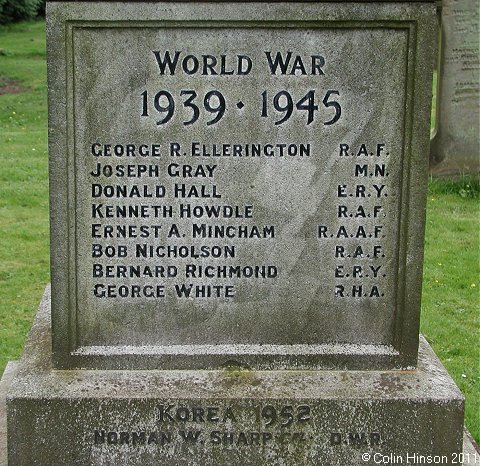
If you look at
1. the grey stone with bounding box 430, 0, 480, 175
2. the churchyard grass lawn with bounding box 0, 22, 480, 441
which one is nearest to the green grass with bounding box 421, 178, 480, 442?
the churchyard grass lawn with bounding box 0, 22, 480, 441

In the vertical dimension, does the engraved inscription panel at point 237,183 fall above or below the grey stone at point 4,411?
above

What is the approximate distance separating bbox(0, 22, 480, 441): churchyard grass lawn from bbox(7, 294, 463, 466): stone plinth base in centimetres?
122

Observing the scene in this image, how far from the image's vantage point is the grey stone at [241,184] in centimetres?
354

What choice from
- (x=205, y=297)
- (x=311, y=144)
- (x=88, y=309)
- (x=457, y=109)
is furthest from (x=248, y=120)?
(x=457, y=109)

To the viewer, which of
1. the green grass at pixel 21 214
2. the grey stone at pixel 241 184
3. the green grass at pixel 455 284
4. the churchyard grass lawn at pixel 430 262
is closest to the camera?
the grey stone at pixel 241 184

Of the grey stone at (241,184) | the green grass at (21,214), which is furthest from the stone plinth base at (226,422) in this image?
the green grass at (21,214)

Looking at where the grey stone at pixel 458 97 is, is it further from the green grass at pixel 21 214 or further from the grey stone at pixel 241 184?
the grey stone at pixel 241 184

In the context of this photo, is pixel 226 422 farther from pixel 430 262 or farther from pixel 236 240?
pixel 430 262

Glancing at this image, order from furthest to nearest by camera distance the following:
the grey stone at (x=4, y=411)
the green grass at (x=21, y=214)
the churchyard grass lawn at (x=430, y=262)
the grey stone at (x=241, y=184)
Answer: the green grass at (x=21, y=214) < the churchyard grass lawn at (x=430, y=262) < the grey stone at (x=4, y=411) < the grey stone at (x=241, y=184)

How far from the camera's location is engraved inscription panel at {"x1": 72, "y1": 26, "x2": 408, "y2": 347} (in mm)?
3572

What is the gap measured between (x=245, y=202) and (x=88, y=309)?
829mm

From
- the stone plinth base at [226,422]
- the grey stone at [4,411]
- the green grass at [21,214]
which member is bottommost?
the grey stone at [4,411]

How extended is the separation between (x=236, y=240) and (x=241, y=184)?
0.81 ft

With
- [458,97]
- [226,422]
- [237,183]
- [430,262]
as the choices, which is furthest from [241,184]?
[458,97]
